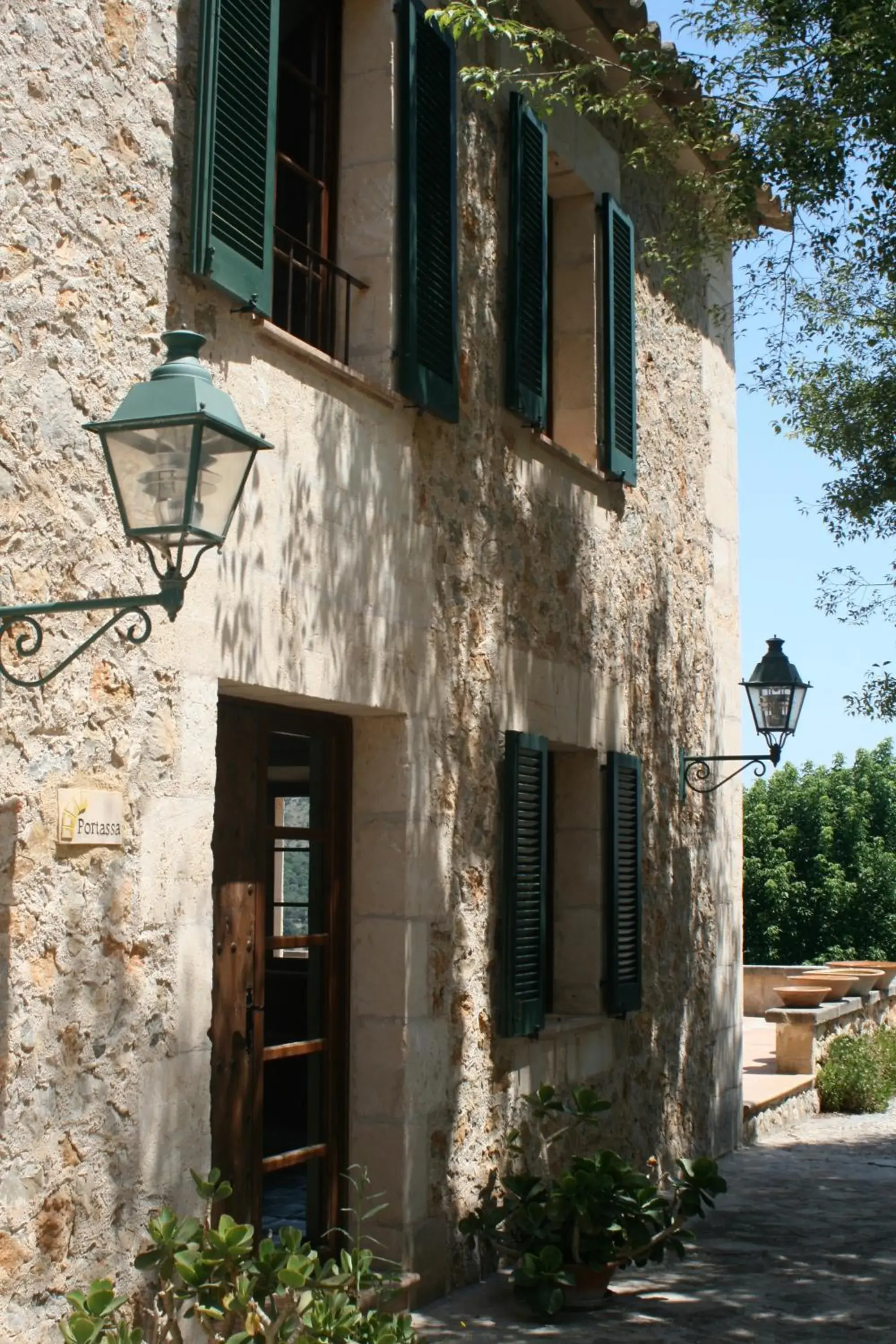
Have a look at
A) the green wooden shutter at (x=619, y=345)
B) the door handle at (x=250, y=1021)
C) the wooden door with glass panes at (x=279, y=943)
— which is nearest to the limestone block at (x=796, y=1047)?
the green wooden shutter at (x=619, y=345)

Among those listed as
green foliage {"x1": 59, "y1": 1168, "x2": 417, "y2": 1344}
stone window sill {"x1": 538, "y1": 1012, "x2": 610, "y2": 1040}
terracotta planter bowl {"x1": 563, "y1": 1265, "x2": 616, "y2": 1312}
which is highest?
stone window sill {"x1": 538, "y1": 1012, "x2": 610, "y2": 1040}

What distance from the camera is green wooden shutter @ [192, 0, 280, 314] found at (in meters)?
4.64

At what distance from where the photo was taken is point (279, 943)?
5.35 meters

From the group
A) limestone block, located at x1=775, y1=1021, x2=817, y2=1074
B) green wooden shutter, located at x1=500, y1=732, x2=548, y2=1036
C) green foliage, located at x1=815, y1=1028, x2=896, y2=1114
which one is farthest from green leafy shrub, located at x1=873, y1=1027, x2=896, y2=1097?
green wooden shutter, located at x1=500, y1=732, x2=548, y2=1036

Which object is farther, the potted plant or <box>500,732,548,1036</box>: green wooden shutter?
<box>500,732,548,1036</box>: green wooden shutter

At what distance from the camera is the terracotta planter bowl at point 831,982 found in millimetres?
12523

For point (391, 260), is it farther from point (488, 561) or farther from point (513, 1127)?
point (513, 1127)

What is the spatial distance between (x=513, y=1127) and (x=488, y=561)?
2303mm

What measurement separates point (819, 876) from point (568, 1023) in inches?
564

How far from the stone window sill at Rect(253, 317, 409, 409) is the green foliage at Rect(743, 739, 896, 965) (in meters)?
15.8

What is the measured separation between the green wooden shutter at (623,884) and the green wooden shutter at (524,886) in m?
0.76

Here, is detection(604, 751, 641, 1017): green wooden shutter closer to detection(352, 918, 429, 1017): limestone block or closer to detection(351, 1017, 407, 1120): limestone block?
detection(352, 918, 429, 1017): limestone block

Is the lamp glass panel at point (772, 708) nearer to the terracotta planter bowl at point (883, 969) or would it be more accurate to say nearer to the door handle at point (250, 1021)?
the door handle at point (250, 1021)

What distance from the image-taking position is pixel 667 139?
796cm
